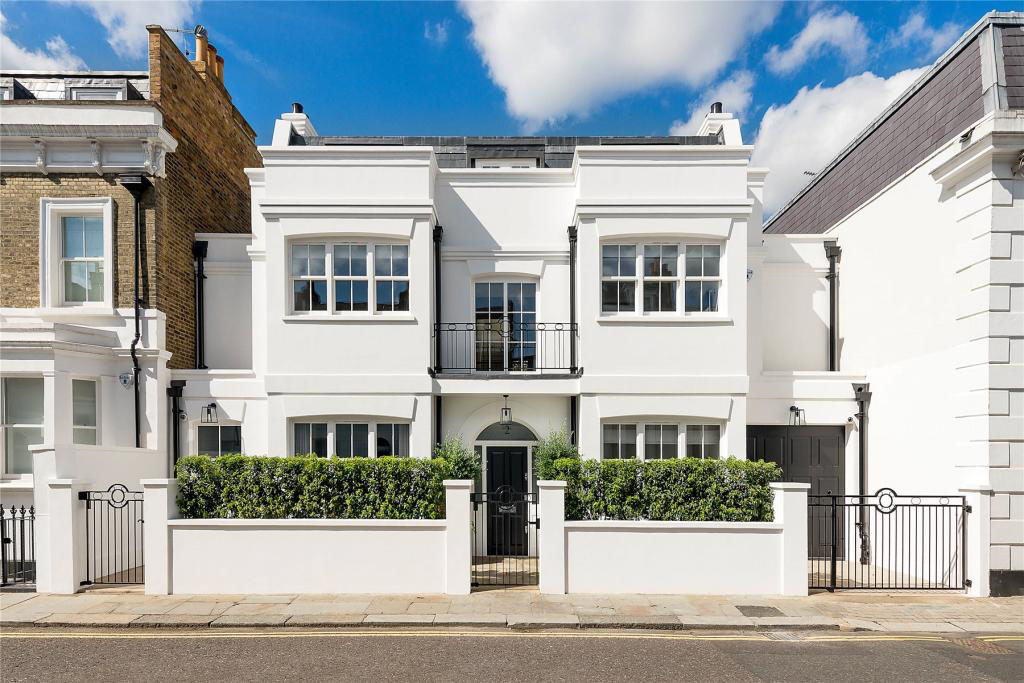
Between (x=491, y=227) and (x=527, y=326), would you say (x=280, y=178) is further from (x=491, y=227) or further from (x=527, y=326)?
(x=527, y=326)

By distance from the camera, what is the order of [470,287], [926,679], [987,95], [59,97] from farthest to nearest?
[59,97] → [470,287] → [987,95] → [926,679]

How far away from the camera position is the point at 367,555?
904 cm

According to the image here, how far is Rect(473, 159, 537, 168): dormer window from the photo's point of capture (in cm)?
1386

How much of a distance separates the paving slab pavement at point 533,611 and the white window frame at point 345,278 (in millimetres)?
4958

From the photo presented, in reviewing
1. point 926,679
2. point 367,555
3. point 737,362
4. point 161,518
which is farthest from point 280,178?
point 926,679

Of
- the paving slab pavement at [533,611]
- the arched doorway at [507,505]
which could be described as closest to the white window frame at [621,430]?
the arched doorway at [507,505]

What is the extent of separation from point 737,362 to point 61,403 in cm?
1212

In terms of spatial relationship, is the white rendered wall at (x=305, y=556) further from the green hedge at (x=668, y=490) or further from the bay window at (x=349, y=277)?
the bay window at (x=349, y=277)

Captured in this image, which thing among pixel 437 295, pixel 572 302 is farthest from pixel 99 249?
pixel 572 302

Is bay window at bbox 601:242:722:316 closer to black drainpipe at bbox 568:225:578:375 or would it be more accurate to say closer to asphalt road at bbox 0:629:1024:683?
black drainpipe at bbox 568:225:578:375

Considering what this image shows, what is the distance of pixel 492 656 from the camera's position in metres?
6.96

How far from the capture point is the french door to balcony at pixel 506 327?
12422mm

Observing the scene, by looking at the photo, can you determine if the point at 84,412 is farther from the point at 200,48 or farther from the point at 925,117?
the point at 925,117

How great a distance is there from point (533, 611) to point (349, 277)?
678 cm
